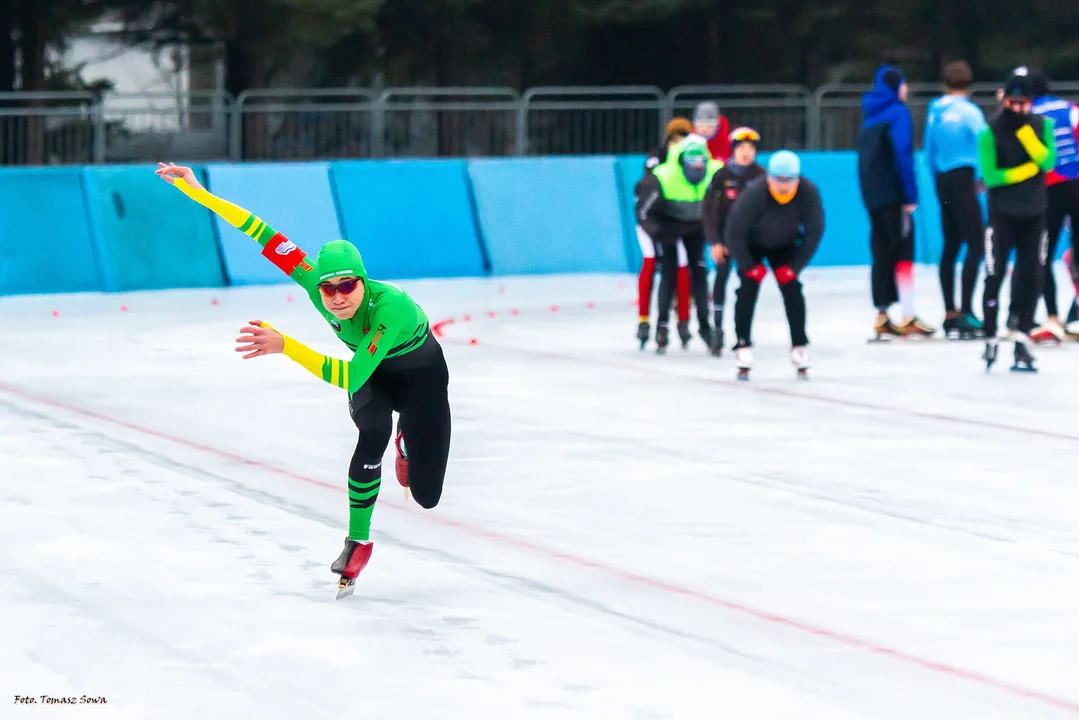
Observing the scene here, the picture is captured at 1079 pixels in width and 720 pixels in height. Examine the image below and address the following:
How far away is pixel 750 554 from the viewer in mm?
8953

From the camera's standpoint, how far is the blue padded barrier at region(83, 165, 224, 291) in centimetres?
2202

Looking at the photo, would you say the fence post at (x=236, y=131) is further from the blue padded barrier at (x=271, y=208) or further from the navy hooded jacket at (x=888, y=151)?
the navy hooded jacket at (x=888, y=151)

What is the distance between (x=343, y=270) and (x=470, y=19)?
2272 cm

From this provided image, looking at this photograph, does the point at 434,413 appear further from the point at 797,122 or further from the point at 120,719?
the point at 797,122

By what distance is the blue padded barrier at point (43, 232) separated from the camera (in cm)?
2161

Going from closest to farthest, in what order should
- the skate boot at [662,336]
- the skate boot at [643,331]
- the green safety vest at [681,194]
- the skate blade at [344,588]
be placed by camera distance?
1. the skate blade at [344,588]
2. the green safety vest at [681,194]
3. the skate boot at [662,336]
4. the skate boot at [643,331]

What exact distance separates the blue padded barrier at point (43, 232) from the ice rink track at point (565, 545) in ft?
17.8

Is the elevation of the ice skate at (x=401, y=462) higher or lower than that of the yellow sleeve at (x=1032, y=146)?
lower

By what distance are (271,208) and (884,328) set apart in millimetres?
7783

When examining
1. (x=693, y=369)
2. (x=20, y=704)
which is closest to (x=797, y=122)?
(x=693, y=369)

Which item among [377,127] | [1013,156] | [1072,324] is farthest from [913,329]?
[377,127]

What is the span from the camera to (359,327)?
8.10m

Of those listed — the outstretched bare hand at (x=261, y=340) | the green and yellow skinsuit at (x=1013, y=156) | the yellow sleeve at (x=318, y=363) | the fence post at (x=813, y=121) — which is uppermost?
the fence post at (x=813, y=121)

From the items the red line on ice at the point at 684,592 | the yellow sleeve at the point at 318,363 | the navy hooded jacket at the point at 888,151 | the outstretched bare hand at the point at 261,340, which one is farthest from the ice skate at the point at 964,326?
the outstretched bare hand at the point at 261,340
